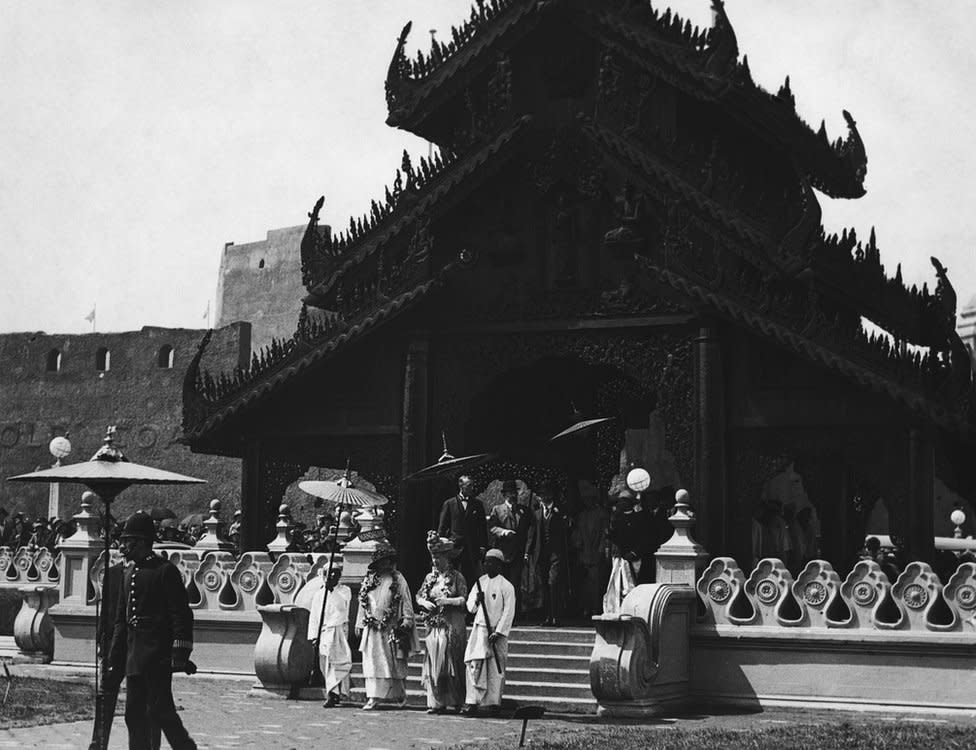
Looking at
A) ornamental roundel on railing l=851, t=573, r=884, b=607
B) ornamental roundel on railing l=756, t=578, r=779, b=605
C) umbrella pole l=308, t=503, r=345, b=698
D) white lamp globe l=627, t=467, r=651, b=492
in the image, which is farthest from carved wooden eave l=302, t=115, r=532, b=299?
ornamental roundel on railing l=851, t=573, r=884, b=607

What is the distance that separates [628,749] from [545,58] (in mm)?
11657

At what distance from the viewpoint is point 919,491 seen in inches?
766

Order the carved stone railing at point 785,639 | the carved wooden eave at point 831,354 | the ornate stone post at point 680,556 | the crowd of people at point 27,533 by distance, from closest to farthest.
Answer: the carved stone railing at point 785,639 < the carved wooden eave at point 831,354 < the ornate stone post at point 680,556 < the crowd of people at point 27,533

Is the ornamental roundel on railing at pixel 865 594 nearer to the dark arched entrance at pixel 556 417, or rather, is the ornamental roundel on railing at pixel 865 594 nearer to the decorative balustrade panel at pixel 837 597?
the decorative balustrade panel at pixel 837 597

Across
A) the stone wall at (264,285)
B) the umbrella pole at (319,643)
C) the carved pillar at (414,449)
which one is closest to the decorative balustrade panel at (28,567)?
the carved pillar at (414,449)

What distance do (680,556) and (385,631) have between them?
352 cm

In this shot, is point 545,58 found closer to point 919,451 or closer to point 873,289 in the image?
point 873,289

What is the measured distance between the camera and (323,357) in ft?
72.8

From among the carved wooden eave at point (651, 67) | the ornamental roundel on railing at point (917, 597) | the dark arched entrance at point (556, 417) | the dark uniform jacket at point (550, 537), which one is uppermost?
the carved wooden eave at point (651, 67)

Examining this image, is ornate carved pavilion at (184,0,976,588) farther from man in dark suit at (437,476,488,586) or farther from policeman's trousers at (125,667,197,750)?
policeman's trousers at (125,667,197,750)

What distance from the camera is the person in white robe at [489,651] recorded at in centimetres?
1780

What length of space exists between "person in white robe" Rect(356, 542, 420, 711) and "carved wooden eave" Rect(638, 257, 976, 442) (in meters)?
5.01

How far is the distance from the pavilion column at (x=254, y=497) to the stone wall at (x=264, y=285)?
122 ft

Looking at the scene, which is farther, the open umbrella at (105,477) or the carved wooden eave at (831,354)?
the carved wooden eave at (831,354)
